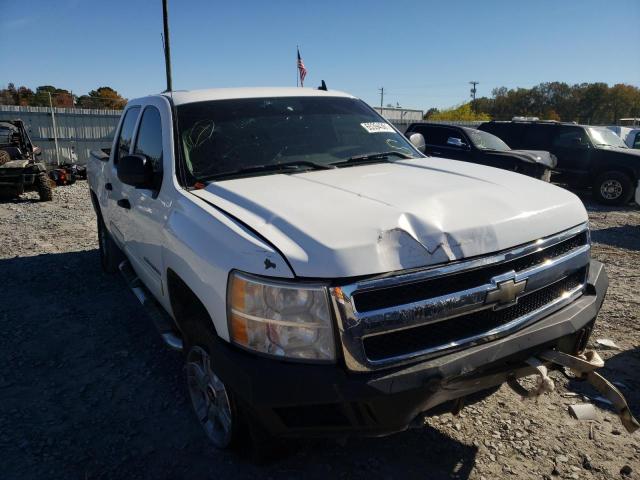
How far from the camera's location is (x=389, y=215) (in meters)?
2.13

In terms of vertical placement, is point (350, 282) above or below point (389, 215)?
below

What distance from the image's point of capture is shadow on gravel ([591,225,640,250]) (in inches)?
296

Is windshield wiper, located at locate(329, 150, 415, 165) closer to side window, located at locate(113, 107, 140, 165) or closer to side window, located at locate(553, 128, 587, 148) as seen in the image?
side window, located at locate(113, 107, 140, 165)

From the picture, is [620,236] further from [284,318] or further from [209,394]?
[284,318]

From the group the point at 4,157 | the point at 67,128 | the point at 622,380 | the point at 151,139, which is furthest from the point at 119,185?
the point at 67,128

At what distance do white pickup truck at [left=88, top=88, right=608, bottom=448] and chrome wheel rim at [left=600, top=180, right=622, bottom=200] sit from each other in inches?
402

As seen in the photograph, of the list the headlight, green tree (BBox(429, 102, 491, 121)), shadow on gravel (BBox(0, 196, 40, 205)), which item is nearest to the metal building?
shadow on gravel (BBox(0, 196, 40, 205))

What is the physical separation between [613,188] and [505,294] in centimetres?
1131

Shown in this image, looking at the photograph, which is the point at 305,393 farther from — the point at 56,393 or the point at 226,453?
the point at 56,393

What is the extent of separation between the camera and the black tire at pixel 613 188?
1138 cm

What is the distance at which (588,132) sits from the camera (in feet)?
40.1

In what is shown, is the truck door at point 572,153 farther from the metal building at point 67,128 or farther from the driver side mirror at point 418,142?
the metal building at point 67,128

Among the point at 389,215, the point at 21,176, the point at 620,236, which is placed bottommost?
the point at 620,236

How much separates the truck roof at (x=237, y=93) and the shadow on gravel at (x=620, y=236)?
→ 567 cm
